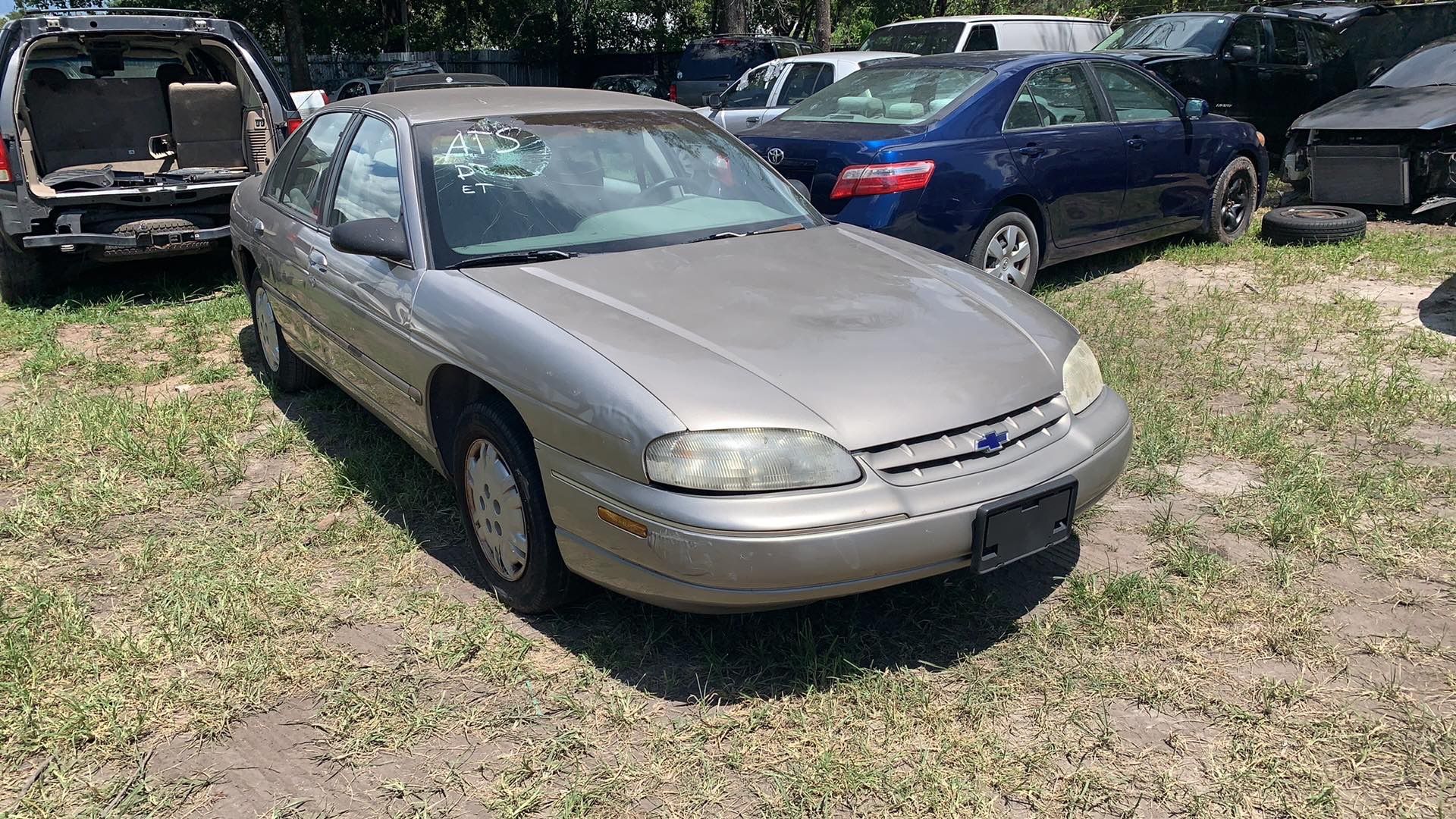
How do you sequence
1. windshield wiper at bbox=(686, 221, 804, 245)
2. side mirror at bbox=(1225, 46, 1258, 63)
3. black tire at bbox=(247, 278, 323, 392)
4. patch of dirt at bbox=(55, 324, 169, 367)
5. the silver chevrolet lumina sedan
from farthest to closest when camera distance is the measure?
side mirror at bbox=(1225, 46, 1258, 63) < patch of dirt at bbox=(55, 324, 169, 367) < black tire at bbox=(247, 278, 323, 392) < windshield wiper at bbox=(686, 221, 804, 245) < the silver chevrolet lumina sedan

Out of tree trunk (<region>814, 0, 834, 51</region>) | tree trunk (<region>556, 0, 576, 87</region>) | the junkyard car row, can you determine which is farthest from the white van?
tree trunk (<region>556, 0, 576, 87</region>)

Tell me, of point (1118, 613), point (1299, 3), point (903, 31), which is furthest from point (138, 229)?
point (1299, 3)

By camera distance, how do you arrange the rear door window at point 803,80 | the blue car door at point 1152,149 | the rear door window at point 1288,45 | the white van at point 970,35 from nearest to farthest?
the blue car door at point 1152,149 → the rear door window at point 803,80 → the rear door window at point 1288,45 → the white van at point 970,35

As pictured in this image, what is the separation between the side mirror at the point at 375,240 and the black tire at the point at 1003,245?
357 cm

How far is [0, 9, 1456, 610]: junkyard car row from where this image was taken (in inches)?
108

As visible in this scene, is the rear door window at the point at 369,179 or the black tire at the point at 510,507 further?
the rear door window at the point at 369,179

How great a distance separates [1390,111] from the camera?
8820mm

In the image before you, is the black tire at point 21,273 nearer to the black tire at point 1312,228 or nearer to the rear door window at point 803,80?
the rear door window at point 803,80

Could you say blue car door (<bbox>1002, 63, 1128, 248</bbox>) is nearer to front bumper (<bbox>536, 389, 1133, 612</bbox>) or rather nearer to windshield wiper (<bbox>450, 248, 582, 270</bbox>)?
windshield wiper (<bbox>450, 248, 582, 270</bbox>)

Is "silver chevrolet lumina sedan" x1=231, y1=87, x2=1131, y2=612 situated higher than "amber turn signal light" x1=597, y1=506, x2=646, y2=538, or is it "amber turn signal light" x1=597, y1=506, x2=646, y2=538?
"silver chevrolet lumina sedan" x1=231, y1=87, x2=1131, y2=612

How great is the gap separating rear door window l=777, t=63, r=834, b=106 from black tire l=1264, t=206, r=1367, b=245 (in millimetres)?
4652

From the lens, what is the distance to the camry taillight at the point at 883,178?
5898 mm

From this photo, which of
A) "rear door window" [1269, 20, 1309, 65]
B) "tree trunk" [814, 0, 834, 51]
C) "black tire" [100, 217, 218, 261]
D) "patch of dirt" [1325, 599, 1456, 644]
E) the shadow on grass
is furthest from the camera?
"tree trunk" [814, 0, 834, 51]

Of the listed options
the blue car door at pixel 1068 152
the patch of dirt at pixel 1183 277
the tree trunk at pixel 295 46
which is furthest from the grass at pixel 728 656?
the tree trunk at pixel 295 46
